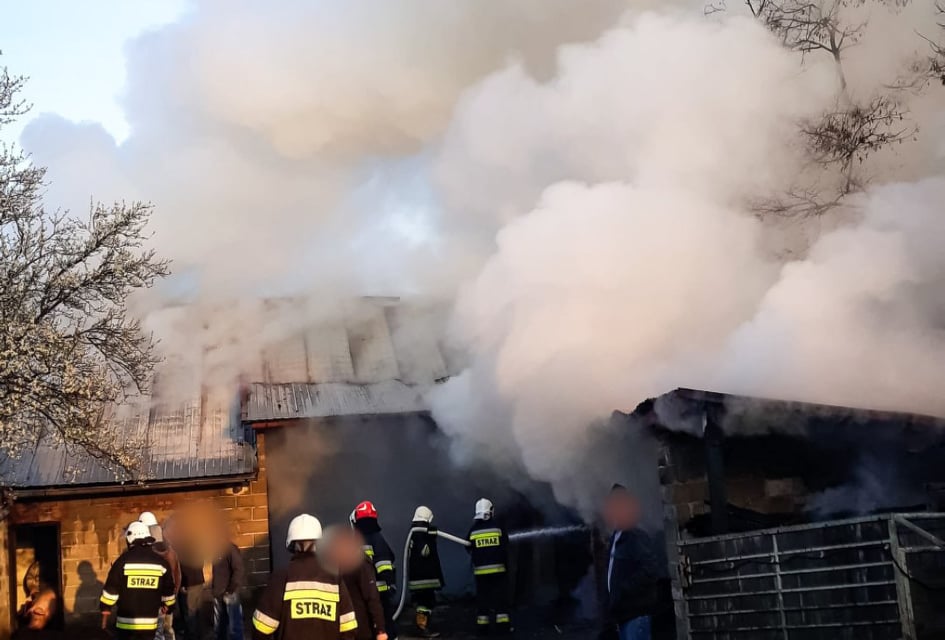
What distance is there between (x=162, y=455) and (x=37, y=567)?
2.32 metres

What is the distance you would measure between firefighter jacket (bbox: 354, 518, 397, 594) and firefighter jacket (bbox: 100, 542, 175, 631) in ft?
8.80

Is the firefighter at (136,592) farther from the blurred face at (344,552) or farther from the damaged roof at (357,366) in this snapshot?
the damaged roof at (357,366)

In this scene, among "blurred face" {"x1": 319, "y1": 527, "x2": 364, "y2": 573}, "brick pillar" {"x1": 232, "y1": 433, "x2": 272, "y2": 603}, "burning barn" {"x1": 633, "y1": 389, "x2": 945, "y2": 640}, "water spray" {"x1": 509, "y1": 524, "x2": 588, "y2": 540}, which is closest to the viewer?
"burning barn" {"x1": 633, "y1": 389, "x2": 945, "y2": 640}

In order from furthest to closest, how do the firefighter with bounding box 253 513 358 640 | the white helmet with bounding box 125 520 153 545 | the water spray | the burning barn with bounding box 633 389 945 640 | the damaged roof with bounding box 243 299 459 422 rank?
the damaged roof with bounding box 243 299 459 422
the water spray
the white helmet with bounding box 125 520 153 545
the burning barn with bounding box 633 389 945 640
the firefighter with bounding box 253 513 358 640

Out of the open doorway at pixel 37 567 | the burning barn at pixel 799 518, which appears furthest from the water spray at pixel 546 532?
the open doorway at pixel 37 567

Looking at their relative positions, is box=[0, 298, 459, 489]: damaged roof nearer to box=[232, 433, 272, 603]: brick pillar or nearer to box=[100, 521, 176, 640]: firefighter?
box=[232, 433, 272, 603]: brick pillar

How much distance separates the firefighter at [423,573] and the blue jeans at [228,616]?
1883mm

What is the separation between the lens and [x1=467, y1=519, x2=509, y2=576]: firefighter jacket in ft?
34.3

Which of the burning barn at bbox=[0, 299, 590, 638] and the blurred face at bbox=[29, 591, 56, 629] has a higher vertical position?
the burning barn at bbox=[0, 299, 590, 638]

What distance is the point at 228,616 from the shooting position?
1033 cm

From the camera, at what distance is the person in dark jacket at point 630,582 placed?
805cm

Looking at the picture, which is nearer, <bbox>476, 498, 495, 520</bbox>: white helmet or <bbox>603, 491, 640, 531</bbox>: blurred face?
<bbox>603, 491, 640, 531</bbox>: blurred face

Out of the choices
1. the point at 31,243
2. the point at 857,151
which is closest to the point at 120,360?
the point at 31,243

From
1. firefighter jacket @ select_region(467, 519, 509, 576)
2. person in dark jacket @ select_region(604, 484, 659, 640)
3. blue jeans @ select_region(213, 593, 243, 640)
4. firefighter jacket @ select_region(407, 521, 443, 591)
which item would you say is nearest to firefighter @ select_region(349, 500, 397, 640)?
firefighter jacket @ select_region(407, 521, 443, 591)
